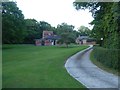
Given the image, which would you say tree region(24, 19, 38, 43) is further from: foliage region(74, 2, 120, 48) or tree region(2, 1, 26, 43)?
foliage region(74, 2, 120, 48)

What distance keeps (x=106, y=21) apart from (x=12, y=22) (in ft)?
105

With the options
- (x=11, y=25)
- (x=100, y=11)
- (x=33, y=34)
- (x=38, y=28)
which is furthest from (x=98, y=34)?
(x=38, y=28)

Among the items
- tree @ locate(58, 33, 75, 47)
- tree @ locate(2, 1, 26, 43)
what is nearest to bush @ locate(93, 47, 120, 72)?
tree @ locate(2, 1, 26, 43)

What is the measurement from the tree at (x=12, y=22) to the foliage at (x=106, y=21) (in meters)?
23.0

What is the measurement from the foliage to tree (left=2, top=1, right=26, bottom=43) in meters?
23.0

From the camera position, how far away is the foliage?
24.6 meters

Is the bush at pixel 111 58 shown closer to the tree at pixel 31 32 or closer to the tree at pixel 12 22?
the tree at pixel 12 22

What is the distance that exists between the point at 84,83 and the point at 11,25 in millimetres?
42162

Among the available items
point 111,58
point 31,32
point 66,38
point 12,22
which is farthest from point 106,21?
point 31,32

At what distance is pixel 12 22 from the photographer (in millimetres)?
55781

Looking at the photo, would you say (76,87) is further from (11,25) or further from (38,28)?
(38,28)

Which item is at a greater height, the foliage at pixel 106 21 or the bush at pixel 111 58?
the foliage at pixel 106 21

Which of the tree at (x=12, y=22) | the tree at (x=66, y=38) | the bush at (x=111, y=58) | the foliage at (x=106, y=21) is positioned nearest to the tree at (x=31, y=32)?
the tree at (x=66, y=38)

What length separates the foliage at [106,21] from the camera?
24606 millimetres
